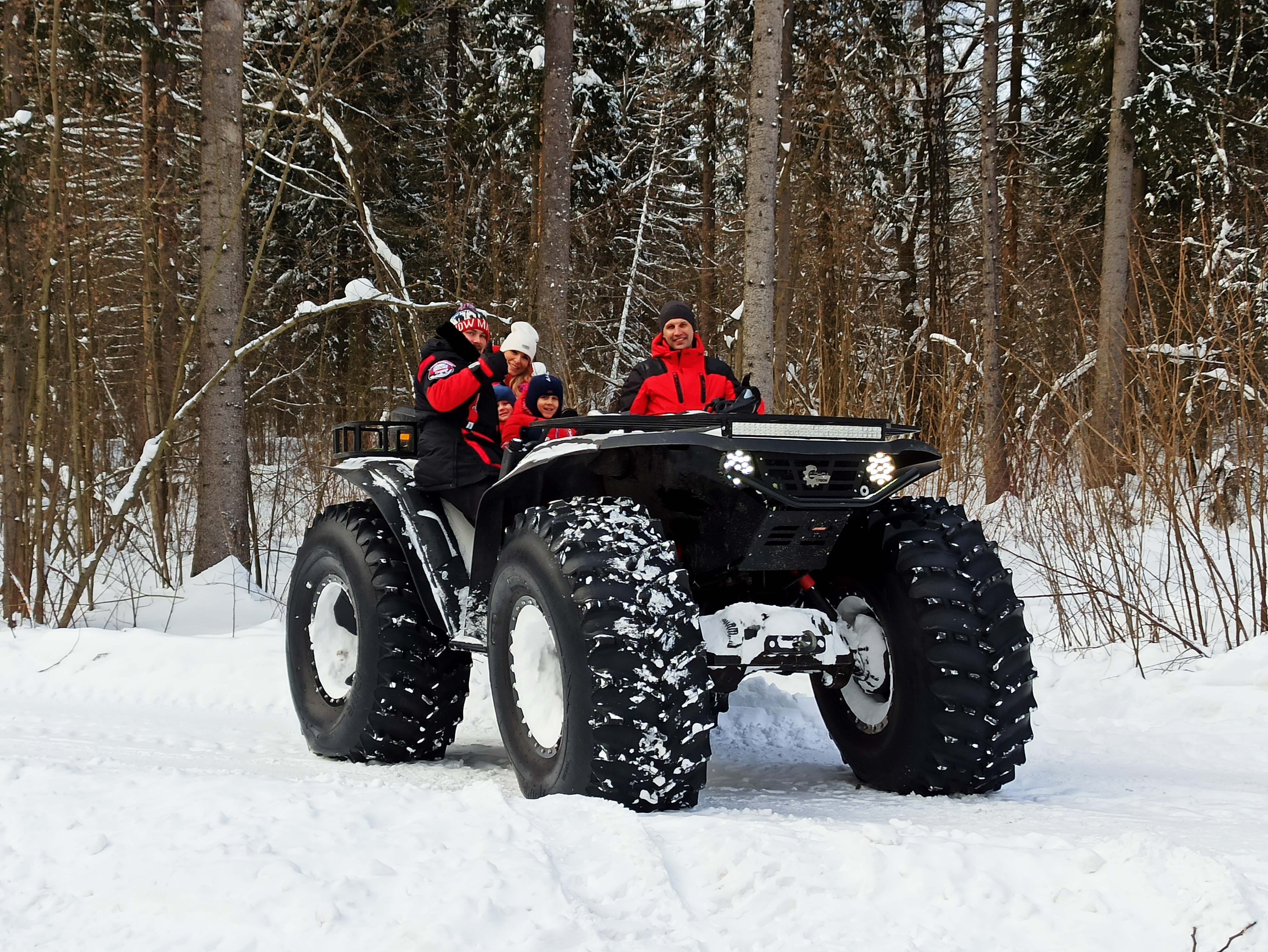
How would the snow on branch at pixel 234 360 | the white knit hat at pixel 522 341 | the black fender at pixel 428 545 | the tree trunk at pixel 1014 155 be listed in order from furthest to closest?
the tree trunk at pixel 1014 155
the snow on branch at pixel 234 360
the white knit hat at pixel 522 341
the black fender at pixel 428 545

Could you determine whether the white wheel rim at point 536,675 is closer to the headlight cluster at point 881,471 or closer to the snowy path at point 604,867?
the snowy path at point 604,867

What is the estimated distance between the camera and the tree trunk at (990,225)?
1410 cm

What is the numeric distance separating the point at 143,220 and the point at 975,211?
18.5m

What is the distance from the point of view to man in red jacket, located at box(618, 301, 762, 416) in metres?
6.14

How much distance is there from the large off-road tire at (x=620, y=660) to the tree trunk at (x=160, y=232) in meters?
5.55

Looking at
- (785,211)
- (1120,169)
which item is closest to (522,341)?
(1120,169)

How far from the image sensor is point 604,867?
2.61 m

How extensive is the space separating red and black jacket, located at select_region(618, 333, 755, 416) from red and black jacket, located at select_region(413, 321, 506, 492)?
5.02 feet

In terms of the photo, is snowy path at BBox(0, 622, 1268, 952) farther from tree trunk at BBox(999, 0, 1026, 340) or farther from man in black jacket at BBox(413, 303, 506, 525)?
tree trunk at BBox(999, 0, 1026, 340)

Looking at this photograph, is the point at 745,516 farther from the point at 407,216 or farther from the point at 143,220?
the point at 407,216

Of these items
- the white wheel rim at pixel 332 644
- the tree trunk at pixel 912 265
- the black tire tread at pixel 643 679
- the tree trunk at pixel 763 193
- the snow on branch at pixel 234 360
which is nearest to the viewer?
the black tire tread at pixel 643 679

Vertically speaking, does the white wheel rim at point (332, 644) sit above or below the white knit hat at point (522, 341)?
below

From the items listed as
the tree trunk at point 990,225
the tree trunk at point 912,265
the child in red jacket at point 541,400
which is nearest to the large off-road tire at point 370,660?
the child in red jacket at point 541,400

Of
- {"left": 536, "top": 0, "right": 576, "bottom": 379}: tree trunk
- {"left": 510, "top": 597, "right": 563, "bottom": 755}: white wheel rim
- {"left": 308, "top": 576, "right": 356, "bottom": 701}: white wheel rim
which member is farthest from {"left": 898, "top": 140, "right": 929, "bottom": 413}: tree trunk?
{"left": 510, "top": 597, "right": 563, "bottom": 755}: white wheel rim
